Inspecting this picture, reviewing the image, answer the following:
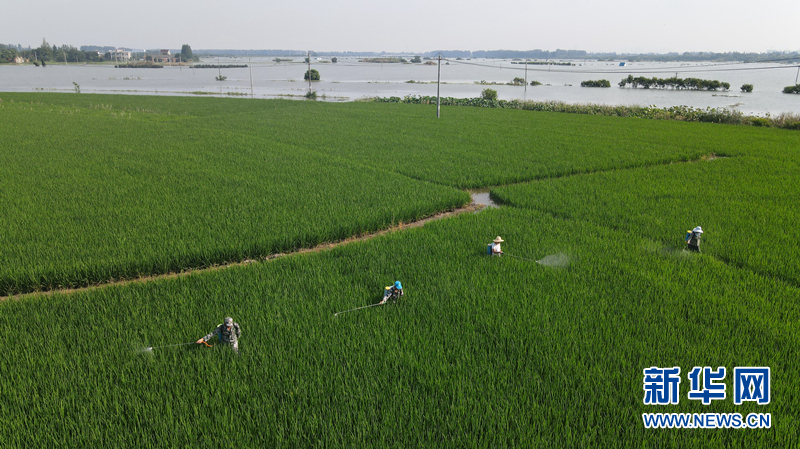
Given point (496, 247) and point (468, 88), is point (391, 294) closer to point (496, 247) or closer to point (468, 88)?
point (496, 247)

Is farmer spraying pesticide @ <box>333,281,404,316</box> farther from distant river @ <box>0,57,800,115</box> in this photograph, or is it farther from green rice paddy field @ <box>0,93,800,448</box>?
distant river @ <box>0,57,800,115</box>

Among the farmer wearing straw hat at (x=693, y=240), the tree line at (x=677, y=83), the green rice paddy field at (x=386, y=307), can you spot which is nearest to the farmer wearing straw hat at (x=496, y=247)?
the green rice paddy field at (x=386, y=307)

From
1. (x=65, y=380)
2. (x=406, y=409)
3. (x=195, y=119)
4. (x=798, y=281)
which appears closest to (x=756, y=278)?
(x=798, y=281)

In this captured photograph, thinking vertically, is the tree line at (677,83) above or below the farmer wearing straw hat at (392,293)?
above

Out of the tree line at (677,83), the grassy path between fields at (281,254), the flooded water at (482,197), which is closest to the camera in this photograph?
the grassy path between fields at (281,254)

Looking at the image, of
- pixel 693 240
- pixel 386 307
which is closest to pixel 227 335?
pixel 386 307

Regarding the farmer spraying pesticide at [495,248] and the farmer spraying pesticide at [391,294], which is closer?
the farmer spraying pesticide at [391,294]

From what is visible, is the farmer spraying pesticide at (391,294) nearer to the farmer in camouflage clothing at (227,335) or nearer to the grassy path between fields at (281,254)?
the farmer in camouflage clothing at (227,335)

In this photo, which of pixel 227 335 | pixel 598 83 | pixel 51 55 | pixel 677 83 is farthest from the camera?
pixel 51 55

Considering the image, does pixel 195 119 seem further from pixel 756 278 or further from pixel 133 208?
pixel 756 278
